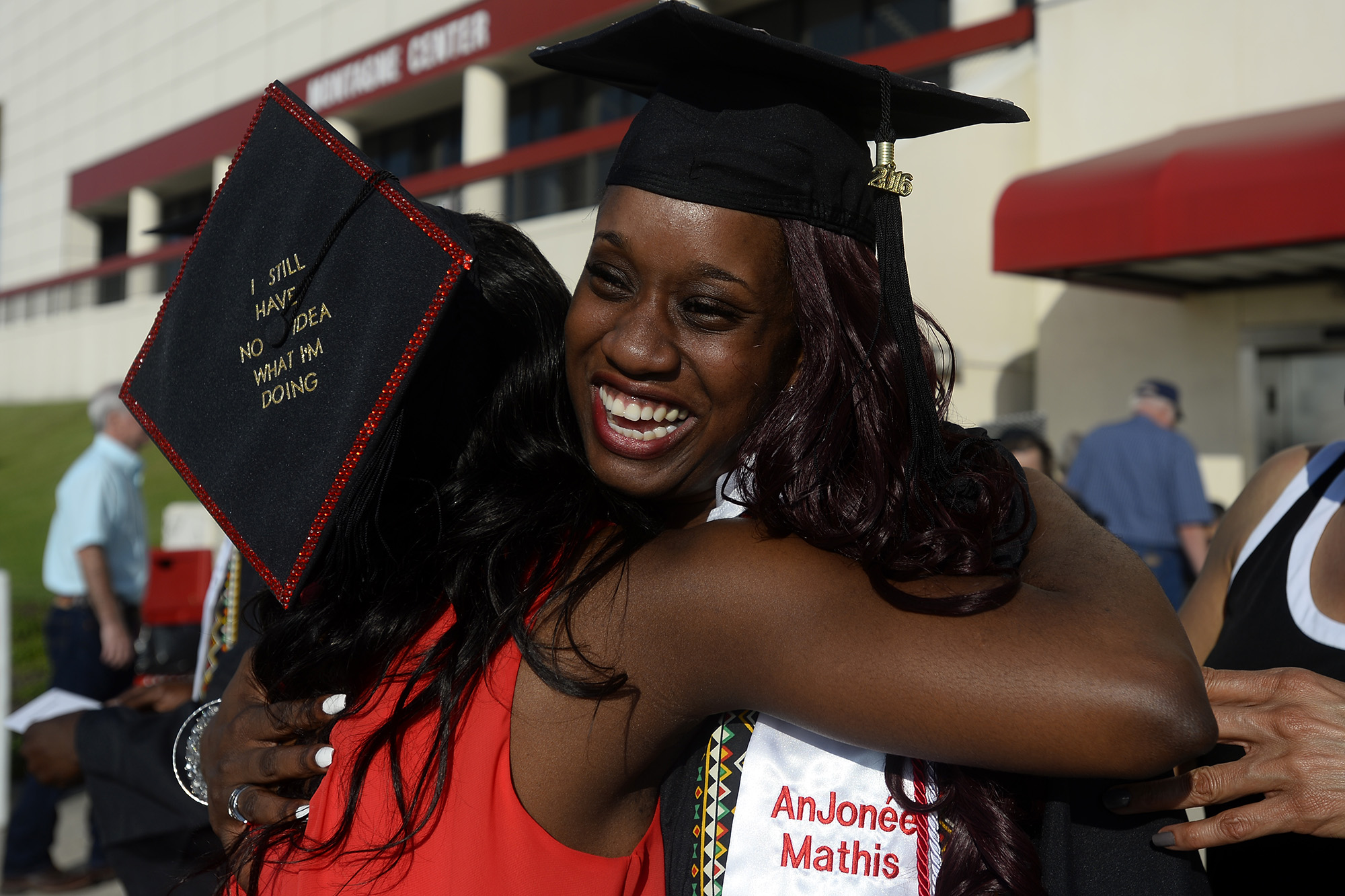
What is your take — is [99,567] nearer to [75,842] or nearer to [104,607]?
[104,607]

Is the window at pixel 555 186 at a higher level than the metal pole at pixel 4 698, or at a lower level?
higher

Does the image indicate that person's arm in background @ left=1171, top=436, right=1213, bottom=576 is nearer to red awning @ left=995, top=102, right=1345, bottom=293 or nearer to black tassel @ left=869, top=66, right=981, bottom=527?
red awning @ left=995, top=102, right=1345, bottom=293

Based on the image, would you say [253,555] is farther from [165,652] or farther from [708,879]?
[165,652]

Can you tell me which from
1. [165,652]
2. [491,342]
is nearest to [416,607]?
[491,342]

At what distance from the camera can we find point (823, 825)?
50.9 inches

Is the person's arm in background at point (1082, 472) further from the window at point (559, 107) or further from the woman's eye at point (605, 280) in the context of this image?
the window at point (559, 107)

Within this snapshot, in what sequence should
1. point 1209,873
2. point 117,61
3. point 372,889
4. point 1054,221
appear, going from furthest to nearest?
point 117,61 → point 1054,221 → point 1209,873 → point 372,889

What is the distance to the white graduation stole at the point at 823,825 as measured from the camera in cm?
128

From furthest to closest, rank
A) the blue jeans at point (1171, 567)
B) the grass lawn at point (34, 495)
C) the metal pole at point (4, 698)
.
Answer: the grass lawn at point (34, 495)
the blue jeans at point (1171, 567)
the metal pole at point (4, 698)

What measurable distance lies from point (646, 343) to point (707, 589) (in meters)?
0.38

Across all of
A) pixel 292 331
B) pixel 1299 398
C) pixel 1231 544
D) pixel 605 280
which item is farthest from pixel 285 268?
pixel 1299 398

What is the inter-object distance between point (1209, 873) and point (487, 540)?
4.08 ft

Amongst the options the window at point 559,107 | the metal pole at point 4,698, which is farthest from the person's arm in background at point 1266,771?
the window at point 559,107

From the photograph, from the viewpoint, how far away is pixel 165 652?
489cm
